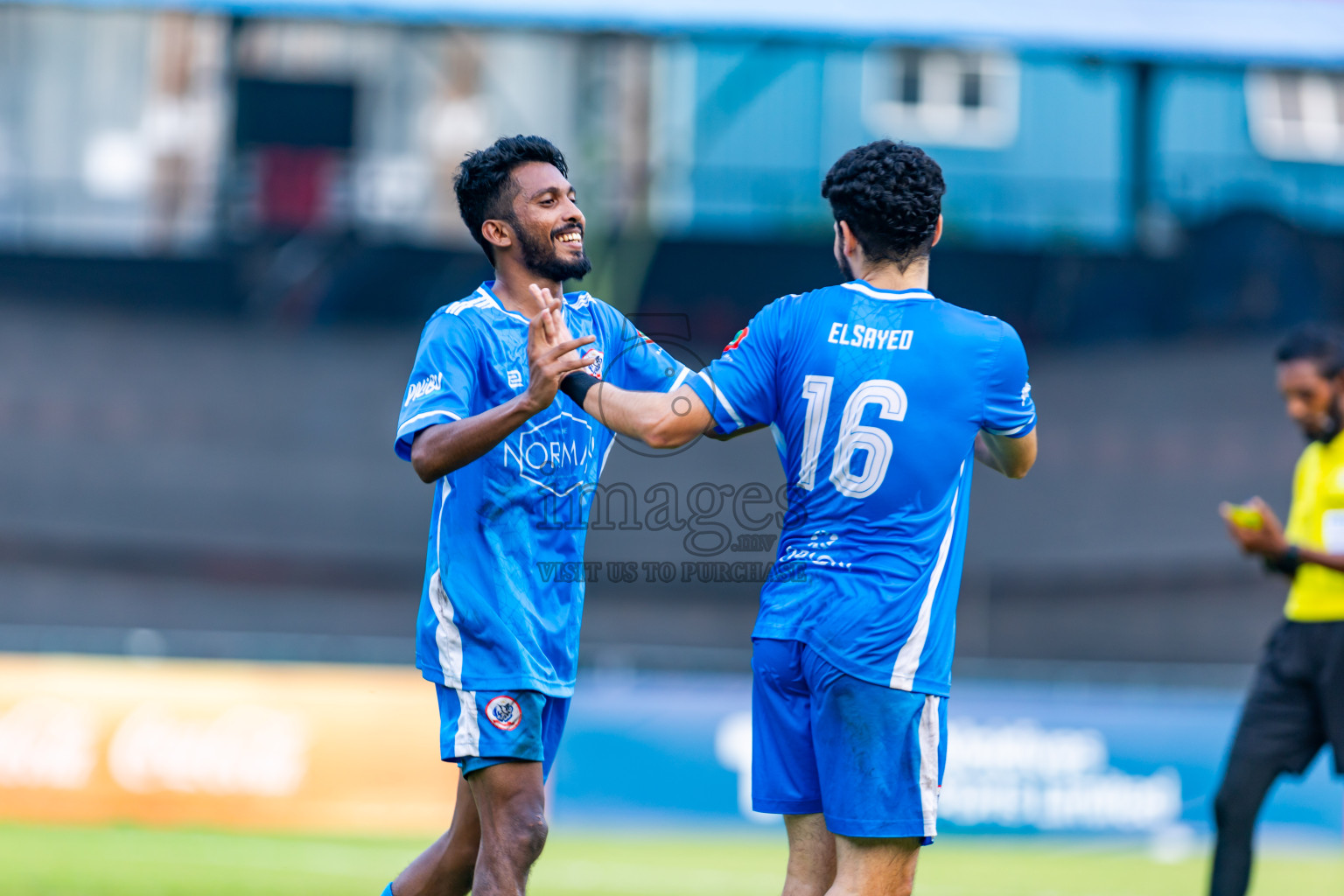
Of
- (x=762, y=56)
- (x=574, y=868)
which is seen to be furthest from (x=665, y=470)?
(x=574, y=868)

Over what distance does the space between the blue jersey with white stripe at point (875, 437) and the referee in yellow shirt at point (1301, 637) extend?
256cm

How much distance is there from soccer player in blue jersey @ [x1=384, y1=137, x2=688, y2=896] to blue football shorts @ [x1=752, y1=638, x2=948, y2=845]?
27.7 inches

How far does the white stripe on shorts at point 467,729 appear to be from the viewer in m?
3.88

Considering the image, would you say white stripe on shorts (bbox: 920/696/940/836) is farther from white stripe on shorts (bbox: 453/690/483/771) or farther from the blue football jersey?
white stripe on shorts (bbox: 453/690/483/771)

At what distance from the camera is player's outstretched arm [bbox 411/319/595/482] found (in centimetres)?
362

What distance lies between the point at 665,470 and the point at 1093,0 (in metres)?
6.72

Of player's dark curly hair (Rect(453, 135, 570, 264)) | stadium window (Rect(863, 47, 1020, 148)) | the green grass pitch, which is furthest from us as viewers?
Result: stadium window (Rect(863, 47, 1020, 148))

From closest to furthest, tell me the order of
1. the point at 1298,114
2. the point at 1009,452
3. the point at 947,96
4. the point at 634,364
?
the point at 1009,452, the point at 634,364, the point at 1298,114, the point at 947,96

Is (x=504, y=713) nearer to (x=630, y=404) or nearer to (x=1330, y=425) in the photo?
(x=630, y=404)

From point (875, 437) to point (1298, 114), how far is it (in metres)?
17.0

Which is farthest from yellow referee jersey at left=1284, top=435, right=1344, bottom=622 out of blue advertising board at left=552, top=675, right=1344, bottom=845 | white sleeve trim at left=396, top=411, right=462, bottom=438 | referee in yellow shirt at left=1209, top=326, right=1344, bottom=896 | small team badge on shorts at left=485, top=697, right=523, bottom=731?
blue advertising board at left=552, top=675, right=1344, bottom=845

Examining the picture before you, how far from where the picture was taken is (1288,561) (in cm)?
569

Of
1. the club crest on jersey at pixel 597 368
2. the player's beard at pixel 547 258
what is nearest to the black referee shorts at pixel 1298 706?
the club crest on jersey at pixel 597 368

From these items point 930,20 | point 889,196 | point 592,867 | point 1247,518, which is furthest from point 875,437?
point 930,20
